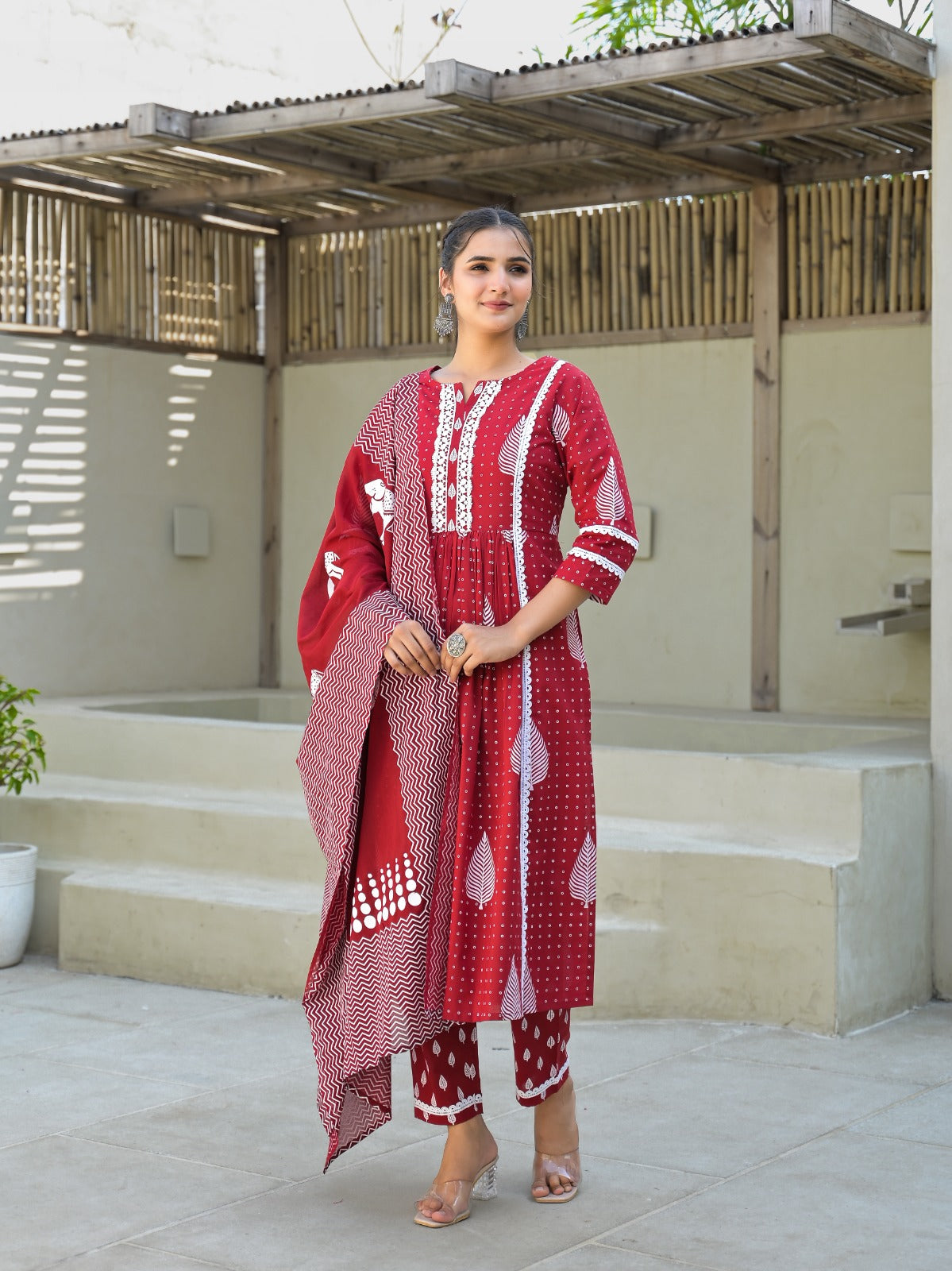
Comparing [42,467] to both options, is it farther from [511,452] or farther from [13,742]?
[511,452]

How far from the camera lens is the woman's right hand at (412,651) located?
10.7ft

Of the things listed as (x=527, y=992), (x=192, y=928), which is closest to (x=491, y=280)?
(x=527, y=992)

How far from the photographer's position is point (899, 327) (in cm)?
686

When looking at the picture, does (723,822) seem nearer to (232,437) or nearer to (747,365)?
(747,365)

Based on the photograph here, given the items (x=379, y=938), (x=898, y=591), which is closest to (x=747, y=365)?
(x=898, y=591)

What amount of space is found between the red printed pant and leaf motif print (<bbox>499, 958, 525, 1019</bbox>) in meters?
0.12

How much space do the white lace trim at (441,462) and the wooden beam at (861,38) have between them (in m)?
2.12

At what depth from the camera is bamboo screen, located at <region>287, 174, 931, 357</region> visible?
6.89 meters

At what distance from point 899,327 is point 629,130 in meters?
1.36

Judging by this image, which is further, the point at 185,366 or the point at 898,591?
the point at 185,366

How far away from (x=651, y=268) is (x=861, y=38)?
2.54 metres

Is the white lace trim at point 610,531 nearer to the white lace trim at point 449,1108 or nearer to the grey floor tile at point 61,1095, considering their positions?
the white lace trim at point 449,1108

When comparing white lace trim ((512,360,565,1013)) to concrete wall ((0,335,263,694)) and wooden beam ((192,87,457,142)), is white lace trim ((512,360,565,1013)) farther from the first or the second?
concrete wall ((0,335,263,694))

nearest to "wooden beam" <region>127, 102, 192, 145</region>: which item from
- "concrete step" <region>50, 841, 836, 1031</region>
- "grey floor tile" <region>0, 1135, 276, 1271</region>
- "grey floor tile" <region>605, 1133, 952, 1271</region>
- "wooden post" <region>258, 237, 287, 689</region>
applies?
"wooden post" <region>258, 237, 287, 689</region>
